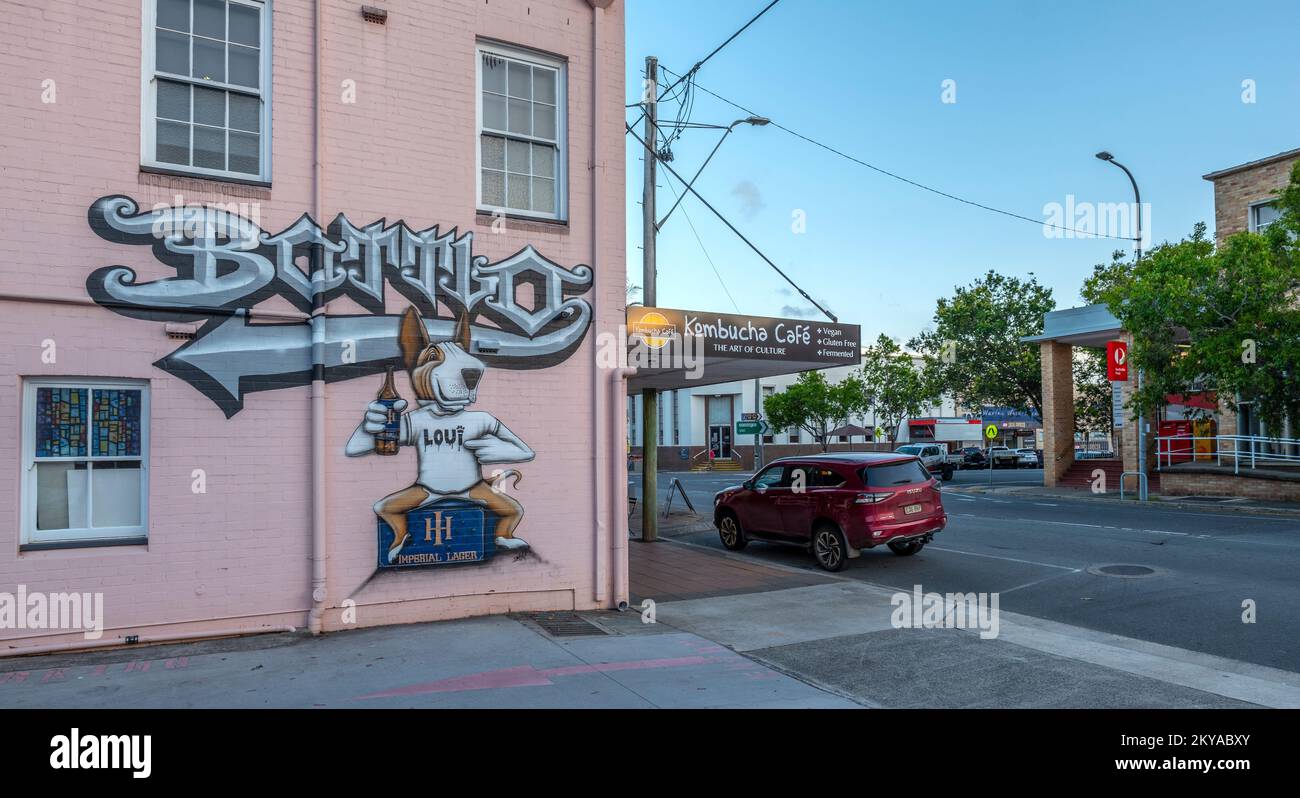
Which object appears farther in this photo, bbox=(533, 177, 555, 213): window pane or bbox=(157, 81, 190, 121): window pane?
bbox=(533, 177, 555, 213): window pane

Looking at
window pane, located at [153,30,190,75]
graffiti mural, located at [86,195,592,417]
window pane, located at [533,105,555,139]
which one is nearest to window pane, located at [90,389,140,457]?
graffiti mural, located at [86,195,592,417]

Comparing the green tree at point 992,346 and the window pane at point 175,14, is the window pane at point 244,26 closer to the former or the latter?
the window pane at point 175,14

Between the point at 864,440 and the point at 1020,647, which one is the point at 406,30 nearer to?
the point at 1020,647

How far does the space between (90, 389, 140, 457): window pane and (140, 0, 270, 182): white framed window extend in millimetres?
1978

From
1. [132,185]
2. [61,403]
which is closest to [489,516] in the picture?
[61,403]

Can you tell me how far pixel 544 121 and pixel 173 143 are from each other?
3517 mm

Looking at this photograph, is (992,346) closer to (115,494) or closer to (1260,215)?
(1260,215)

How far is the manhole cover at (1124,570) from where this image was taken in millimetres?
11125

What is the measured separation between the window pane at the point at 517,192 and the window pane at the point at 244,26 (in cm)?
256

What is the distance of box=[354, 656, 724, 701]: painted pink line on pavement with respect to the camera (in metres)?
5.93

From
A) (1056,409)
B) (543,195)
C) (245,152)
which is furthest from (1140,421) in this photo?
(245,152)
